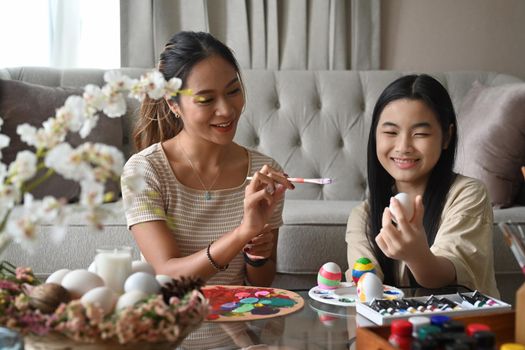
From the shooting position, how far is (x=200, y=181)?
1723mm

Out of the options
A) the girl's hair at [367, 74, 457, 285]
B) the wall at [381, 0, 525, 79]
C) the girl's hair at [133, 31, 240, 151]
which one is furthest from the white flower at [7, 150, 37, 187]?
the wall at [381, 0, 525, 79]

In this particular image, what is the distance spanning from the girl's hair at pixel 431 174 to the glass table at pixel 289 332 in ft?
1.66

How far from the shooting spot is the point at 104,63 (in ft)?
10.3

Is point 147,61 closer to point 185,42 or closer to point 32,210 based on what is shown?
point 185,42

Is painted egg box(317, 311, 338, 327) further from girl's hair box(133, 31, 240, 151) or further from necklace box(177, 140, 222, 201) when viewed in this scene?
girl's hair box(133, 31, 240, 151)

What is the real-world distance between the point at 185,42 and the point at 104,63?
1543 mm

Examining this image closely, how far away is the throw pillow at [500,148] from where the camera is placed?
2.46 metres

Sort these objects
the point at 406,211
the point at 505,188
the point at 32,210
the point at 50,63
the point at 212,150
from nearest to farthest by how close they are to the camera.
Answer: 1. the point at 32,210
2. the point at 406,211
3. the point at 212,150
4. the point at 505,188
5. the point at 50,63

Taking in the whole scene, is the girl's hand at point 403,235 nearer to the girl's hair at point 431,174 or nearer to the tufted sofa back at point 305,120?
the girl's hair at point 431,174

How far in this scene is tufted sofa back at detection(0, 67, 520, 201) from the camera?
2729 millimetres

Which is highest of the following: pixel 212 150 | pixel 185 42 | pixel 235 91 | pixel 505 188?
pixel 185 42

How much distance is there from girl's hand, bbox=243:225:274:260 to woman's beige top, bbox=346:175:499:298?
20cm

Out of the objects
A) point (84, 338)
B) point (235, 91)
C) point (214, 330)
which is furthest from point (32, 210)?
point (235, 91)

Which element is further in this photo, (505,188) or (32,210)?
(505,188)
